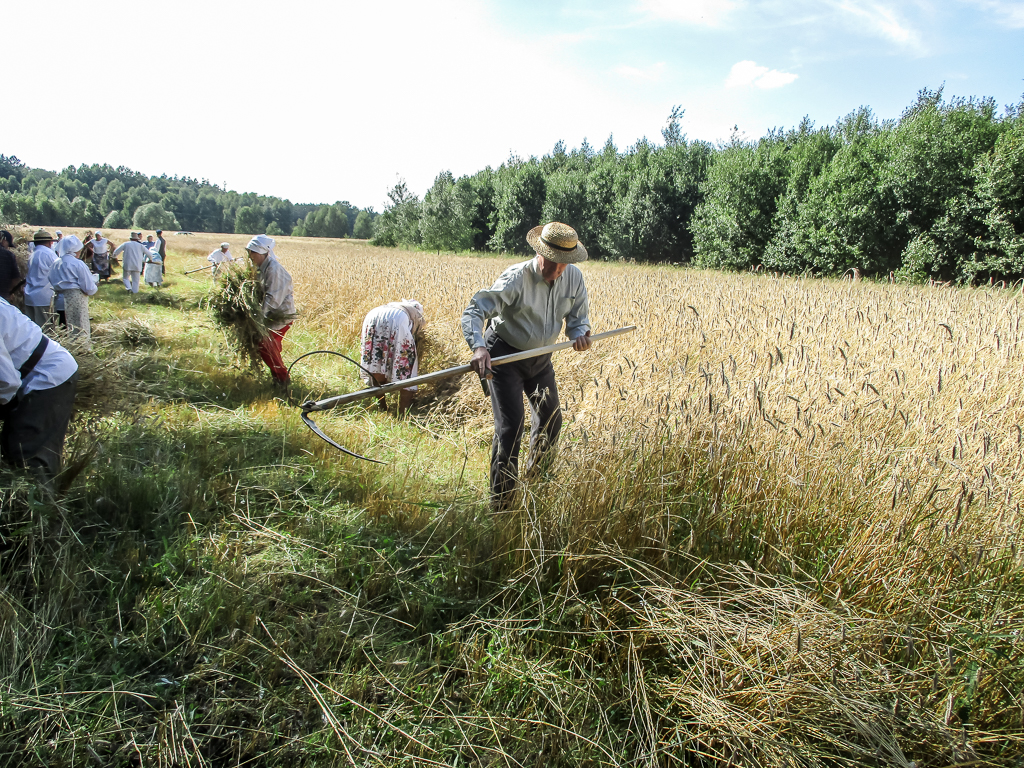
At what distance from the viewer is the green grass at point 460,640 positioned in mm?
1585

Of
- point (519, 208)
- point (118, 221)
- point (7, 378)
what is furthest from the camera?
point (118, 221)

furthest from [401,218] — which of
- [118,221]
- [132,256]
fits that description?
[118,221]

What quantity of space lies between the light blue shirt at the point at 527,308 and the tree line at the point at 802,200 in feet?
40.0

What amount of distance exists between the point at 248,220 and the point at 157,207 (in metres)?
20.2

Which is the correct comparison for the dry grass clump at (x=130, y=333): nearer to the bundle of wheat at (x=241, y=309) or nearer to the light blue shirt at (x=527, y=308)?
the bundle of wheat at (x=241, y=309)

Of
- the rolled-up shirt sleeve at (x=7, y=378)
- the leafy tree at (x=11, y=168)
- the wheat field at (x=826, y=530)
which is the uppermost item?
the leafy tree at (x=11, y=168)

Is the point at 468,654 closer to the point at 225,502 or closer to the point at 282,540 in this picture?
the point at 282,540

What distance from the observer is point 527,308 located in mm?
3242

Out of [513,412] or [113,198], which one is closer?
[513,412]

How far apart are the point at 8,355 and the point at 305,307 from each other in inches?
328

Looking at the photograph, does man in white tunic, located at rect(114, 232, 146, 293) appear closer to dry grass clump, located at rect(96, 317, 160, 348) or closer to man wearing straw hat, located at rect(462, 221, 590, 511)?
dry grass clump, located at rect(96, 317, 160, 348)

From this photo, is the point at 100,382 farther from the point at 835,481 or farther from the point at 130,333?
the point at 130,333

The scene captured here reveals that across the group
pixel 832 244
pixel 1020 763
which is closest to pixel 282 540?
pixel 1020 763

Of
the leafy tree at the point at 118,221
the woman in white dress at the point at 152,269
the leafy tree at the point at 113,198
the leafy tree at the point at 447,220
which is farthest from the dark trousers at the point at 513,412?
the leafy tree at the point at 113,198
